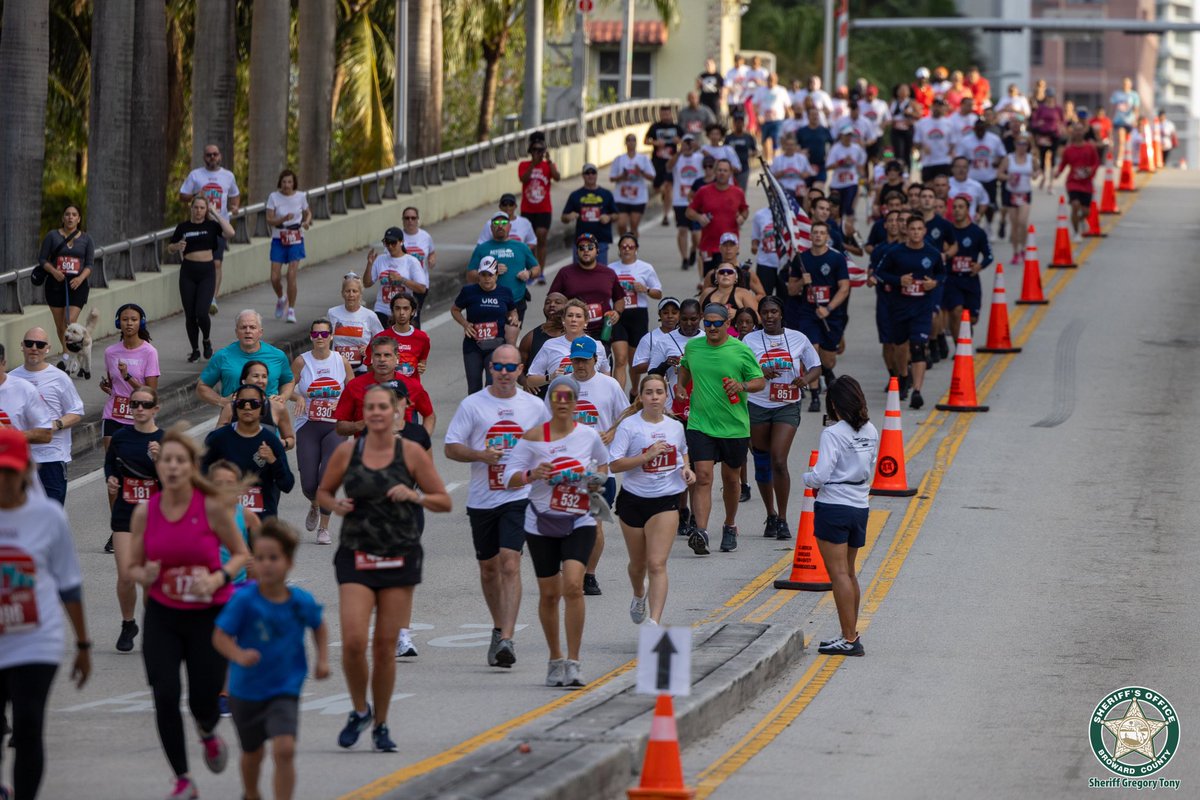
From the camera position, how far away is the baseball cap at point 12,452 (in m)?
9.11

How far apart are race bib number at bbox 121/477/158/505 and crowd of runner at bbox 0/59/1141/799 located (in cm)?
2

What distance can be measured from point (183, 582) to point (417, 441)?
13.3 ft

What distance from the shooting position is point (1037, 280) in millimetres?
30859

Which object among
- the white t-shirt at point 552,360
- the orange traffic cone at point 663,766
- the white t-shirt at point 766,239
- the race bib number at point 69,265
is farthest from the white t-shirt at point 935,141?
the orange traffic cone at point 663,766

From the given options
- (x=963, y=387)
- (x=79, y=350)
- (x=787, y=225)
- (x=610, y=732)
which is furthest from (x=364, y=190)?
(x=610, y=732)

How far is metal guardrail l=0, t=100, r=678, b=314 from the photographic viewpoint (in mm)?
25344

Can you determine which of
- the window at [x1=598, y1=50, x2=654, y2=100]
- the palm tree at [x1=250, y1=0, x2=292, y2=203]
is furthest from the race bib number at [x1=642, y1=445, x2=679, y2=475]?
the window at [x1=598, y1=50, x2=654, y2=100]

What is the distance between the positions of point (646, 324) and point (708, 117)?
1861cm

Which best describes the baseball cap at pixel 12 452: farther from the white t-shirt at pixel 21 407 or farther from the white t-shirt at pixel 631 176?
the white t-shirt at pixel 631 176

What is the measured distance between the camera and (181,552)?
391 inches

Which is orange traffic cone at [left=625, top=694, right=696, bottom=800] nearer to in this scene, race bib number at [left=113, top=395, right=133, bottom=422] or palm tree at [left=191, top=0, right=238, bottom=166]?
race bib number at [left=113, top=395, right=133, bottom=422]

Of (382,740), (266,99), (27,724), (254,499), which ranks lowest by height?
(382,740)

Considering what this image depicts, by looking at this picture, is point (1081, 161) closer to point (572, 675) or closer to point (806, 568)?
point (806, 568)

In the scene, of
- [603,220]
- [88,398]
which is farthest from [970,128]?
[88,398]
